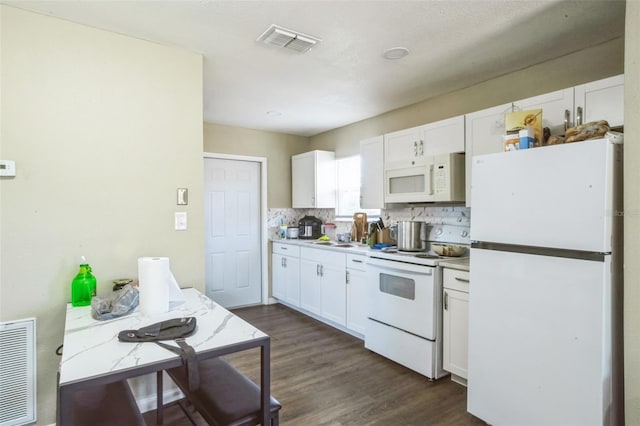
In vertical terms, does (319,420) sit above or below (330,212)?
below

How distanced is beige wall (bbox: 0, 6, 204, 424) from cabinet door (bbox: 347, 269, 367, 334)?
165cm

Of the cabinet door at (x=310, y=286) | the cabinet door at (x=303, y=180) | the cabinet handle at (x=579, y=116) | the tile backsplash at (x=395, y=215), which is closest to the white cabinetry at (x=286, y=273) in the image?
the cabinet door at (x=310, y=286)

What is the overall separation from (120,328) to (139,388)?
104 centimetres

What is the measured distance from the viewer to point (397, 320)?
295 centimetres

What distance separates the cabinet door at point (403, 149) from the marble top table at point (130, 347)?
88.2 inches

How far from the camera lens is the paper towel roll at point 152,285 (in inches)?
66.3

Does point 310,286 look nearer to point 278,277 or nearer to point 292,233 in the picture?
point 278,277

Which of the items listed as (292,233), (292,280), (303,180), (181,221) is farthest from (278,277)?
(181,221)

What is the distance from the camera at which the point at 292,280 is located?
14.8 ft

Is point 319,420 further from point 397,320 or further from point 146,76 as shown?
point 146,76

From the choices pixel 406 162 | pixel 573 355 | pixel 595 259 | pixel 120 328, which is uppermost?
pixel 406 162

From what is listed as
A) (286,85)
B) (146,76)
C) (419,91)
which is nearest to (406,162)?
(419,91)

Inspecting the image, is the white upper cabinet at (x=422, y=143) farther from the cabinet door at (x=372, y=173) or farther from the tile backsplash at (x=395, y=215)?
the tile backsplash at (x=395, y=215)

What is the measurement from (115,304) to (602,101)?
299 centimetres
